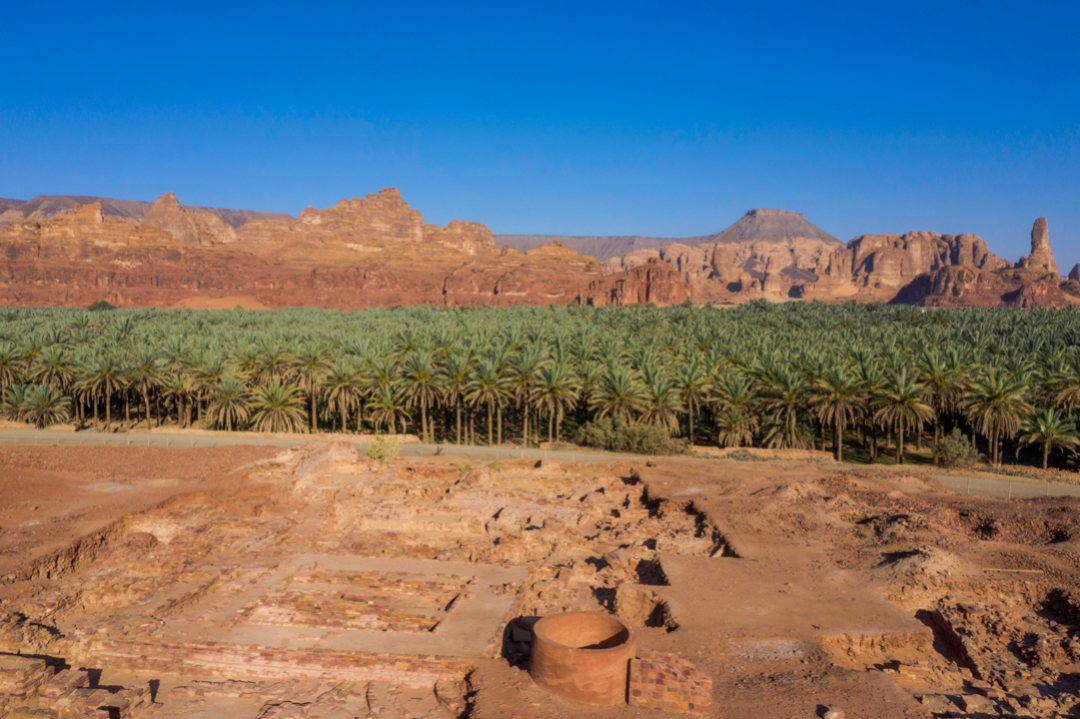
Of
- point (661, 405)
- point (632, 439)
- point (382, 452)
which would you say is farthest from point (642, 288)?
point (382, 452)

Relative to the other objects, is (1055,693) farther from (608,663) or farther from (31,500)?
(31,500)

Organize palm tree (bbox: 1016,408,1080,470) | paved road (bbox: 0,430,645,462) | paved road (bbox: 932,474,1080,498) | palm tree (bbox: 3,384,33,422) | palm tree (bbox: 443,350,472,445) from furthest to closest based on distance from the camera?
palm tree (bbox: 3,384,33,422) < palm tree (bbox: 443,350,472,445) < palm tree (bbox: 1016,408,1080,470) < paved road (bbox: 0,430,645,462) < paved road (bbox: 932,474,1080,498)

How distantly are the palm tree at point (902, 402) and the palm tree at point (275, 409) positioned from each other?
32.5 meters

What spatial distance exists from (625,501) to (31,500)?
59.1 feet

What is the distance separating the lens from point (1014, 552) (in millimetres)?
14336

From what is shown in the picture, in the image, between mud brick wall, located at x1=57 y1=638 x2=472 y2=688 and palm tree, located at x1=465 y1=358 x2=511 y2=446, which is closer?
mud brick wall, located at x1=57 y1=638 x2=472 y2=688

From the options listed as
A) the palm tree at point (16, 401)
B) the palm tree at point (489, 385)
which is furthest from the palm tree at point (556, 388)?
the palm tree at point (16, 401)

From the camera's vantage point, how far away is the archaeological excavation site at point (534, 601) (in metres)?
9.52

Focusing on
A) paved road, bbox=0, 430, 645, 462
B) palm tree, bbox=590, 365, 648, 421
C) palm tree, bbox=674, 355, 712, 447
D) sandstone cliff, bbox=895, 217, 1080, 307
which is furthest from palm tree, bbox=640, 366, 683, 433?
sandstone cliff, bbox=895, 217, 1080, 307

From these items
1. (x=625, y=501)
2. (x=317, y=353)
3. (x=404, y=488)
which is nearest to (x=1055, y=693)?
(x=625, y=501)

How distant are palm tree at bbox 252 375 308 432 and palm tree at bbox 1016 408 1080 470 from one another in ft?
128

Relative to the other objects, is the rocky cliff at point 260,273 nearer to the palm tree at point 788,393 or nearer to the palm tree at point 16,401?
the palm tree at point 16,401

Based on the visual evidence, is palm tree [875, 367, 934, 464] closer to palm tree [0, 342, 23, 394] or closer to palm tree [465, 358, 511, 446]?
palm tree [465, 358, 511, 446]

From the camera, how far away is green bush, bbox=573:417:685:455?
3394cm
